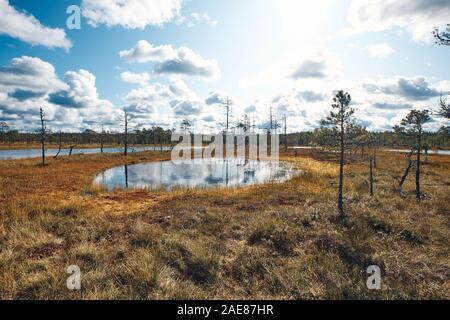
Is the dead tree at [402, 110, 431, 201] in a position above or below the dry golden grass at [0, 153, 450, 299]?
above

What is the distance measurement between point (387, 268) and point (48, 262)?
976 cm

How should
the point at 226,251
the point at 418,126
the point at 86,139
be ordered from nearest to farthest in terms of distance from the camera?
the point at 226,251, the point at 418,126, the point at 86,139

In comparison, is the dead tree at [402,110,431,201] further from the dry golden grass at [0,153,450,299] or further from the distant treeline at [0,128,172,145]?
the distant treeline at [0,128,172,145]

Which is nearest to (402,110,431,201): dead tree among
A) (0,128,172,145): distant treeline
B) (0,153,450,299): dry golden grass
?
(0,153,450,299): dry golden grass

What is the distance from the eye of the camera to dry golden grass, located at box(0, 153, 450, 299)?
5.88 metres

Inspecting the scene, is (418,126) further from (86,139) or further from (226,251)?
(86,139)

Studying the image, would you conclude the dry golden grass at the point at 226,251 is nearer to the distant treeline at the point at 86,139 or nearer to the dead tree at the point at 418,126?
the dead tree at the point at 418,126

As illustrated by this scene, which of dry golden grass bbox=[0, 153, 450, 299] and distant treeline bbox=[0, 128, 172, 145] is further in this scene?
distant treeline bbox=[0, 128, 172, 145]

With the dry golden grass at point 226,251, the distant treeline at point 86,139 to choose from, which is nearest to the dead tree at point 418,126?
the dry golden grass at point 226,251

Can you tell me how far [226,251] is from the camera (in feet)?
27.6

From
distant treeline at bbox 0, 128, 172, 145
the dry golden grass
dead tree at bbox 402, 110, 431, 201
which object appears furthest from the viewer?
distant treeline at bbox 0, 128, 172, 145

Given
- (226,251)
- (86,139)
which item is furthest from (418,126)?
(86,139)

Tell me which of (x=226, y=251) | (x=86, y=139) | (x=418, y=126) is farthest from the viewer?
Answer: (x=86, y=139)
